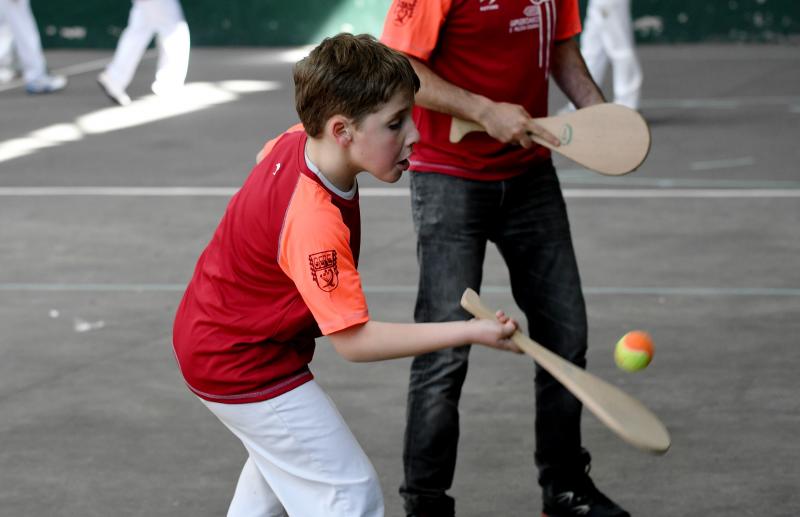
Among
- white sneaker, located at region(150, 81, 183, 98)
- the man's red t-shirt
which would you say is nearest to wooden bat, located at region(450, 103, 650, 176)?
the man's red t-shirt

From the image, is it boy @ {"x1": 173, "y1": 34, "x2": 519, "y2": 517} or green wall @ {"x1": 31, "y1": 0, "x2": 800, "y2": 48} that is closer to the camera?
boy @ {"x1": 173, "y1": 34, "x2": 519, "y2": 517}

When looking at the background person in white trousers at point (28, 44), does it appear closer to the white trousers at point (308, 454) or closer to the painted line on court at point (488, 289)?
the painted line on court at point (488, 289)

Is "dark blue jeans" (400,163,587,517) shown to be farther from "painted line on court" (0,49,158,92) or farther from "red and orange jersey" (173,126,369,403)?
"painted line on court" (0,49,158,92)

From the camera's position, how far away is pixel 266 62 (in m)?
18.4

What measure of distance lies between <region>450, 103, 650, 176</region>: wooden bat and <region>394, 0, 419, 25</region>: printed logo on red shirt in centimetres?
35

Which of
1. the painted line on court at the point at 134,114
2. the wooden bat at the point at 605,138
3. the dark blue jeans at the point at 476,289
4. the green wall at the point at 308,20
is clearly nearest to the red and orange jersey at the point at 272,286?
the dark blue jeans at the point at 476,289

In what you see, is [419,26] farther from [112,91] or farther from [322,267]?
[112,91]

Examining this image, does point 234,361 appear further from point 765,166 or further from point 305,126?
point 765,166

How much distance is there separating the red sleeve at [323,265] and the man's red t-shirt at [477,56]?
1.21 m

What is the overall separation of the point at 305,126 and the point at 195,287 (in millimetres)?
530

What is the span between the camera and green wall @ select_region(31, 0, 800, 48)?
18844 millimetres

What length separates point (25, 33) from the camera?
15.7 m

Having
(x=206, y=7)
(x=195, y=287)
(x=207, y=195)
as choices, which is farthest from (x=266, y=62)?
(x=195, y=287)

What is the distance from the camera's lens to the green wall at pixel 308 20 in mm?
18844
